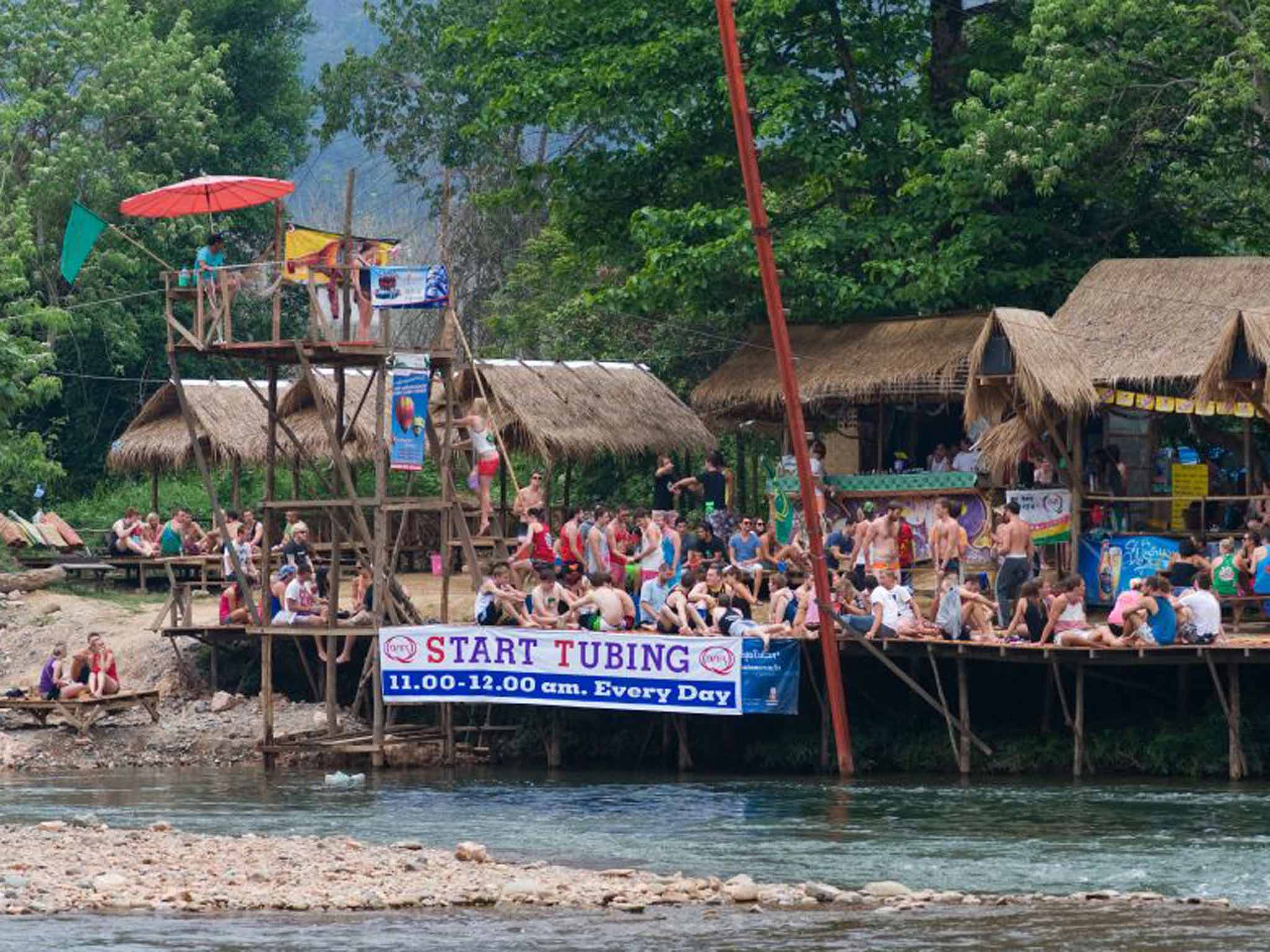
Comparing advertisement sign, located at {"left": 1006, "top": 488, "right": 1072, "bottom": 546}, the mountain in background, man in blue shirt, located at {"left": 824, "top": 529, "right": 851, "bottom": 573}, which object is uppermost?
the mountain in background

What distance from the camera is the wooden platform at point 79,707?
32.8 m

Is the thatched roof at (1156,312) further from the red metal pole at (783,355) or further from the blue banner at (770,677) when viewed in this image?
the blue banner at (770,677)

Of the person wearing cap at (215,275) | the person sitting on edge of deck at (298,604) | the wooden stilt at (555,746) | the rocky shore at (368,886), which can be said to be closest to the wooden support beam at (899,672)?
the wooden stilt at (555,746)

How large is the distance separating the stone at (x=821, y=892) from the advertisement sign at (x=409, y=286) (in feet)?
37.2

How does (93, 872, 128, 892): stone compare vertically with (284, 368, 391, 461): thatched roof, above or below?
below

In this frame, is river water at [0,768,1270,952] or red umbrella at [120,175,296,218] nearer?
river water at [0,768,1270,952]

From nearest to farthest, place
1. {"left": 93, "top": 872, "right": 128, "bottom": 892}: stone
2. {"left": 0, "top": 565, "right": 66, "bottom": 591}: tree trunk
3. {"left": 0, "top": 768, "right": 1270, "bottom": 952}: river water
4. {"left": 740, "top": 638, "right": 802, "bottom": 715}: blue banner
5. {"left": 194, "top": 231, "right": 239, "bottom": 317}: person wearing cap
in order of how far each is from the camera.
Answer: {"left": 0, "top": 768, "right": 1270, "bottom": 952}: river water → {"left": 93, "top": 872, "right": 128, "bottom": 892}: stone → {"left": 740, "top": 638, "right": 802, "bottom": 715}: blue banner → {"left": 194, "top": 231, "right": 239, "bottom": 317}: person wearing cap → {"left": 0, "top": 565, "right": 66, "bottom": 591}: tree trunk

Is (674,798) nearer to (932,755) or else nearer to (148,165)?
(932,755)

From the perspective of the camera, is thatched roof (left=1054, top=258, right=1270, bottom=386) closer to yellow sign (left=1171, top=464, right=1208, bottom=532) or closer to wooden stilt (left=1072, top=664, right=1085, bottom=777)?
yellow sign (left=1171, top=464, right=1208, bottom=532)

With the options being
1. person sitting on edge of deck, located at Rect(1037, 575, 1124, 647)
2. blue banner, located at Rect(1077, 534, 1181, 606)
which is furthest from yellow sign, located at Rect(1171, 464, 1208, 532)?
person sitting on edge of deck, located at Rect(1037, 575, 1124, 647)

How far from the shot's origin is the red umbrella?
100ft

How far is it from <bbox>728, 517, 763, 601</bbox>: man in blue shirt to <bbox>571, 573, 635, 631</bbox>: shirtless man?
2.21 metres

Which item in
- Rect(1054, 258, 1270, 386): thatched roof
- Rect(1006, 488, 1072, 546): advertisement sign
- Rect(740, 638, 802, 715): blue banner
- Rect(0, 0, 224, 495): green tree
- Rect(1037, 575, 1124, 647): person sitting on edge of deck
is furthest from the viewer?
Rect(0, 0, 224, 495): green tree

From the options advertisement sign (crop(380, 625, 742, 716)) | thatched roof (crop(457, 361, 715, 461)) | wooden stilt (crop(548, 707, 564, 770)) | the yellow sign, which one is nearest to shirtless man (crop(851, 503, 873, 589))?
advertisement sign (crop(380, 625, 742, 716))
